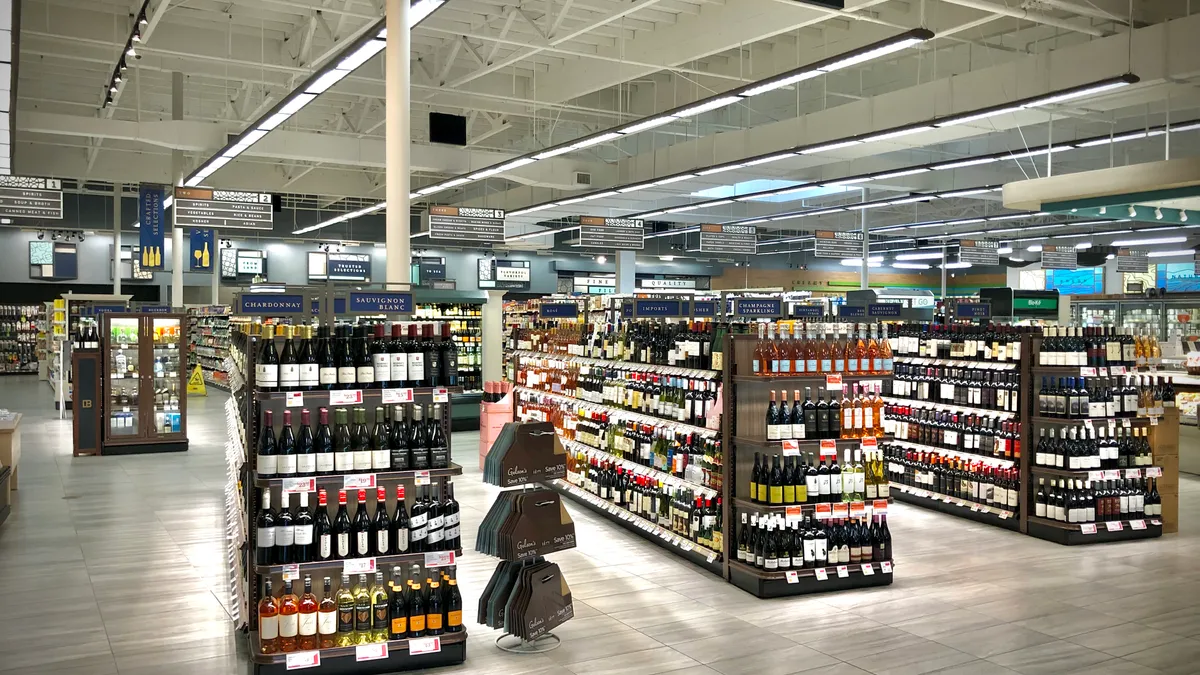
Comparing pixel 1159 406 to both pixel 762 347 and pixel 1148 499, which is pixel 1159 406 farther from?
pixel 762 347

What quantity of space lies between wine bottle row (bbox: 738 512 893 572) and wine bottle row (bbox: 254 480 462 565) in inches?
90.0

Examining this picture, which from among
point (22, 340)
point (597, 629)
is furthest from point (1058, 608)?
point (22, 340)

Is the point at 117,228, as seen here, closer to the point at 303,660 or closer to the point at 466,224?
the point at 466,224

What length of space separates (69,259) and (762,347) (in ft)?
86.0

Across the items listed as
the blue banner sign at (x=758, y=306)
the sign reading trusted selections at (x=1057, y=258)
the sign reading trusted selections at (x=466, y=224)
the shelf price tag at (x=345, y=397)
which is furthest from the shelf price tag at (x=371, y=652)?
the sign reading trusted selections at (x=1057, y=258)

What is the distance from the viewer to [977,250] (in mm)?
24016

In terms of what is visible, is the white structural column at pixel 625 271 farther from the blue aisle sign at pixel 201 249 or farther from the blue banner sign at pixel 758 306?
the blue banner sign at pixel 758 306

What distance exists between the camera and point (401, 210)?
28.0 ft

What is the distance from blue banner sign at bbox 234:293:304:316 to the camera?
17.3 feet

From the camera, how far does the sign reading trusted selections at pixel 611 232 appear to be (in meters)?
19.6

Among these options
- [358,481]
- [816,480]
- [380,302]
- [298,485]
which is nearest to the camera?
[298,485]

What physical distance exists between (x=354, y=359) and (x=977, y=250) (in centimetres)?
2204

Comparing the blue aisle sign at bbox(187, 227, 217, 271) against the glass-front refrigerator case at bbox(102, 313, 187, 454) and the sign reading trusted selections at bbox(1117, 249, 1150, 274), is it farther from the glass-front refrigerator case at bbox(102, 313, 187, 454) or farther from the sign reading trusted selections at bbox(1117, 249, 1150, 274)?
the sign reading trusted selections at bbox(1117, 249, 1150, 274)

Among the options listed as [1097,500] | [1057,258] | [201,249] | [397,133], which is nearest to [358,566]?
[397,133]
